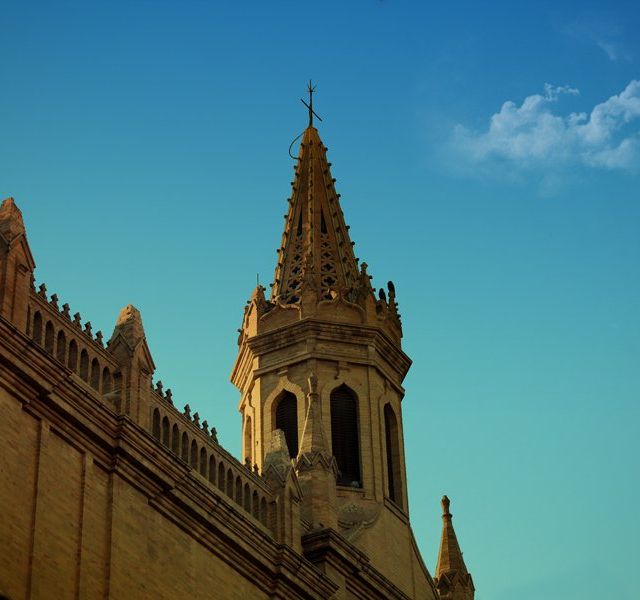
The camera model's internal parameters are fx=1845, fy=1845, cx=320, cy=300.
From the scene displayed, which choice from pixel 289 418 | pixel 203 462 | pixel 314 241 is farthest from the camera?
pixel 314 241

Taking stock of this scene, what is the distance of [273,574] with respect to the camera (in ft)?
121

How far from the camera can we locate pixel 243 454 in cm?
4719

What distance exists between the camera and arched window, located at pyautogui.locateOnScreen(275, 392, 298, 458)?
45594mm

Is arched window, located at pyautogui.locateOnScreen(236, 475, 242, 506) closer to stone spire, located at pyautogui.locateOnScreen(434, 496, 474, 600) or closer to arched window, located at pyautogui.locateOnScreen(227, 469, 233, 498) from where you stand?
arched window, located at pyautogui.locateOnScreen(227, 469, 233, 498)

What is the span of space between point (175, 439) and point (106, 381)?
2.52 meters

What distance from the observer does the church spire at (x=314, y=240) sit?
47812 millimetres

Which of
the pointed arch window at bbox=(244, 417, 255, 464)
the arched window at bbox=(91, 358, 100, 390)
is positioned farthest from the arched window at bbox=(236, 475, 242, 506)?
the pointed arch window at bbox=(244, 417, 255, 464)

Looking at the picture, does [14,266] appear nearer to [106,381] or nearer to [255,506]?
[106,381]

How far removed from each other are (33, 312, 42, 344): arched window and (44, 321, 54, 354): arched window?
5.9 inches

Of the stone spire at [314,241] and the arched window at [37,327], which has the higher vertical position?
the stone spire at [314,241]

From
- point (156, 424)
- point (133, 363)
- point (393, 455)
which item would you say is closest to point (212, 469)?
point (156, 424)

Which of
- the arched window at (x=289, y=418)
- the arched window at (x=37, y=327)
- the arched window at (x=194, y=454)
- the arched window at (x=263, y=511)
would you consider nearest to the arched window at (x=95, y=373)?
the arched window at (x=37, y=327)

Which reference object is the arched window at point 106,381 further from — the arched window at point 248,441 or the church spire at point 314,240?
the church spire at point 314,240

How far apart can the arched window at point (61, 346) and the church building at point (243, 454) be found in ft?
0.16
